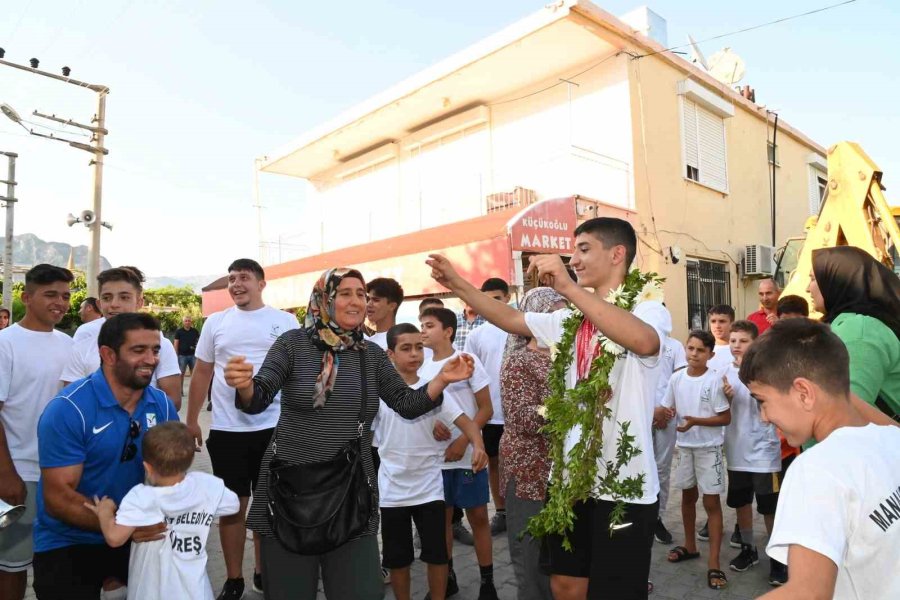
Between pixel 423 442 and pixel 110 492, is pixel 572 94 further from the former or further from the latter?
pixel 110 492

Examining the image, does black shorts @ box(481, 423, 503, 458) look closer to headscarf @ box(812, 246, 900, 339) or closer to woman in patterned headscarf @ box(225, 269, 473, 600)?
woman in patterned headscarf @ box(225, 269, 473, 600)

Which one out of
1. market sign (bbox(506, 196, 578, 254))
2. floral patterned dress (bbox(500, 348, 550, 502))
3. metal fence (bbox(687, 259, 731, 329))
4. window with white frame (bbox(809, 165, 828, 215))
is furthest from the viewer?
window with white frame (bbox(809, 165, 828, 215))

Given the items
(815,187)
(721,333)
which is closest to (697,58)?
(815,187)

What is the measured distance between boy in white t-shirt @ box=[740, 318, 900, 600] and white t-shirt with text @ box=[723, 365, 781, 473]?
3.20 m

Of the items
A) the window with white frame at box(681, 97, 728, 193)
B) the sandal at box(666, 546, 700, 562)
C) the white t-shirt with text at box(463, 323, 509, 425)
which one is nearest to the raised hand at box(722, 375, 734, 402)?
the sandal at box(666, 546, 700, 562)

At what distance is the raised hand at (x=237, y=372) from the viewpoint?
2406 mm

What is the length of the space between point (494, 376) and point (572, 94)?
9094 millimetres

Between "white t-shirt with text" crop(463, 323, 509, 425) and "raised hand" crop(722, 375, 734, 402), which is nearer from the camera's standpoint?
"raised hand" crop(722, 375, 734, 402)

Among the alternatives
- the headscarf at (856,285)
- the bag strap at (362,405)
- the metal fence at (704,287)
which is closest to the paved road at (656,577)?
the bag strap at (362,405)

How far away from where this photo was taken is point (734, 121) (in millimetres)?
14672

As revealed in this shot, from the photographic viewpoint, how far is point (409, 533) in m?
3.68

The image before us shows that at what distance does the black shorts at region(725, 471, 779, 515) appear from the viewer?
4543 mm

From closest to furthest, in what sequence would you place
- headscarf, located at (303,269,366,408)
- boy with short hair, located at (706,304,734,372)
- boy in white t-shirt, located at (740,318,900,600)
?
boy in white t-shirt, located at (740,318,900,600) < headscarf, located at (303,269,366,408) < boy with short hair, located at (706,304,734,372)

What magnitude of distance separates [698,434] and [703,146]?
1068cm
